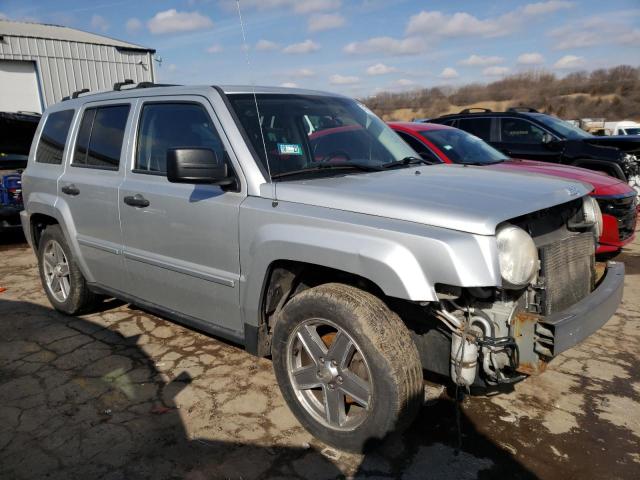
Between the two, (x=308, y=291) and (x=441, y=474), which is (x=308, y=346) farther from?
(x=441, y=474)

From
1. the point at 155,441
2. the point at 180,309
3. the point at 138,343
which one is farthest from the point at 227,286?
the point at 138,343

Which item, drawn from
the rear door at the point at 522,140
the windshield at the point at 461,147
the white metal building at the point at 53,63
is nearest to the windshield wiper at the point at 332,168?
the windshield at the point at 461,147

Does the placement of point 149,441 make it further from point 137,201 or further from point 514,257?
point 514,257

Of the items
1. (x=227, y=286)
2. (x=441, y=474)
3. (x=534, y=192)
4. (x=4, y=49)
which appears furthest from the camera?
(x=4, y=49)

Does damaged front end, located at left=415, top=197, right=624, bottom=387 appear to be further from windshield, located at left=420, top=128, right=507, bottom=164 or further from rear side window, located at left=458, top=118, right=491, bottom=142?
rear side window, located at left=458, top=118, right=491, bottom=142

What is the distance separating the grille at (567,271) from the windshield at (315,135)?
1.21 m

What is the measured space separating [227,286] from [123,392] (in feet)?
3.52

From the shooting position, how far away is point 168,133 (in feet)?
11.3

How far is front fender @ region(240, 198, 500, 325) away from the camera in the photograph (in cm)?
215

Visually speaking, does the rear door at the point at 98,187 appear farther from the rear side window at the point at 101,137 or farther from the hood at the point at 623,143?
the hood at the point at 623,143

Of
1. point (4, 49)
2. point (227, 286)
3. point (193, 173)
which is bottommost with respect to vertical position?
point (227, 286)

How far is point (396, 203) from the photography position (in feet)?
8.02

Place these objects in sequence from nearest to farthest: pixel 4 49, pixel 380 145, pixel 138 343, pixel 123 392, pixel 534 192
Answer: pixel 534 192 < pixel 123 392 < pixel 380 145 < pixel 138 343 < pixel 4 49

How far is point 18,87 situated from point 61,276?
50.9 feet
